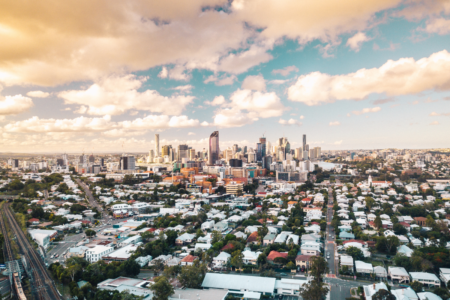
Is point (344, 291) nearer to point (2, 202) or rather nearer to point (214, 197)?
point (214, 197)

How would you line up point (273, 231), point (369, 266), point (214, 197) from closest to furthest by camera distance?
1. point (369, 266)
2. point (273, 231)
3. point (214, 197)

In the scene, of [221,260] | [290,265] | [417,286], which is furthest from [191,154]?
[417,286]

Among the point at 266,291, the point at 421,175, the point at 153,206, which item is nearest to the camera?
the point at 266,291

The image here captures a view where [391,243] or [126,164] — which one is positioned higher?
[126,164]

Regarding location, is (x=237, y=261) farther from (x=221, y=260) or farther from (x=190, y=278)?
(x=190, y=278)

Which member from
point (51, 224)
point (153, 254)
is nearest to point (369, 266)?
point (153, 254)

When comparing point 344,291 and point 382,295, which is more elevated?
point 382,295
